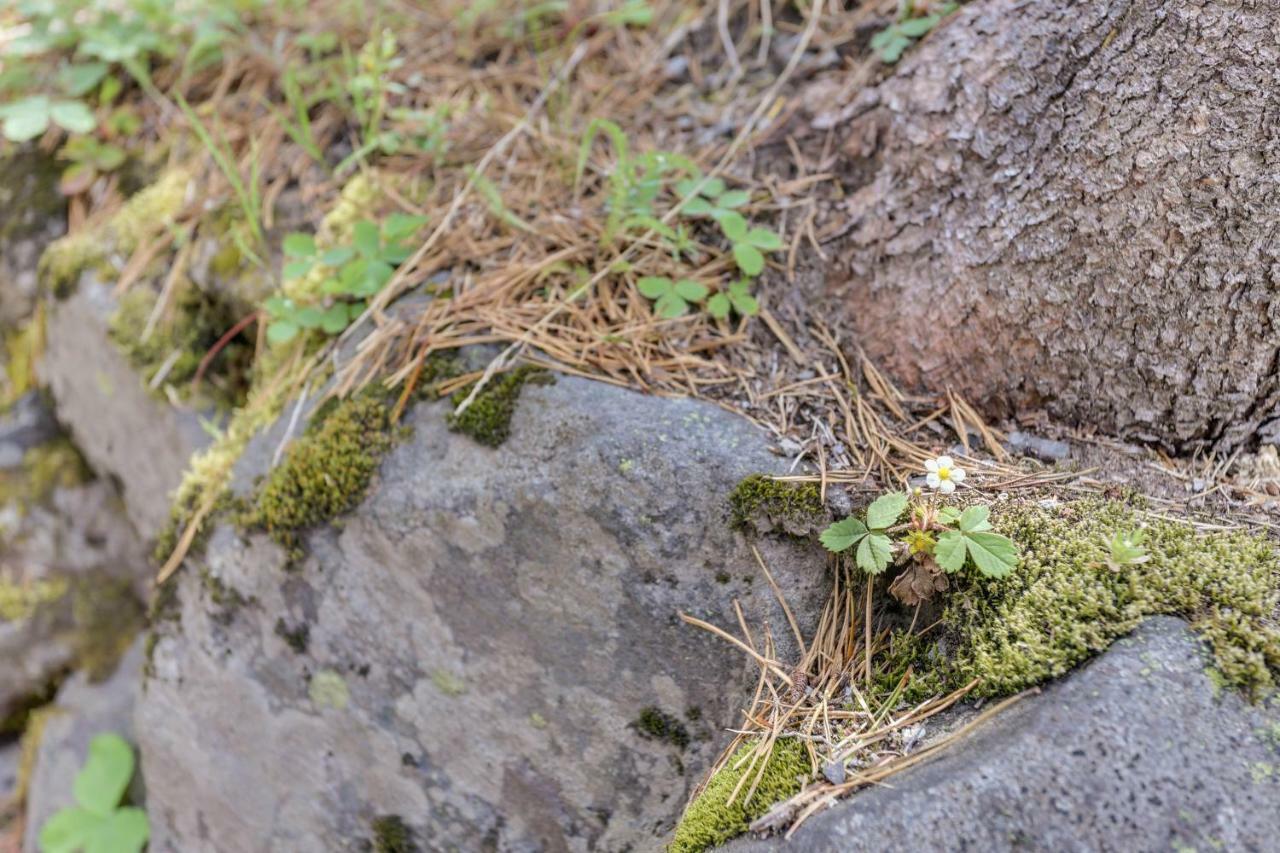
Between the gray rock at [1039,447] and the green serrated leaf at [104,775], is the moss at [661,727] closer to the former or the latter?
the gray rock at [1039,447]

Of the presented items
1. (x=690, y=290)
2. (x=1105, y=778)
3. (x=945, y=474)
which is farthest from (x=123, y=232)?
(x=1105, y=778)

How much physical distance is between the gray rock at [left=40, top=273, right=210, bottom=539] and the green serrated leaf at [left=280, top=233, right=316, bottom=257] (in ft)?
2.48

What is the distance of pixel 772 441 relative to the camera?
75.0 inches

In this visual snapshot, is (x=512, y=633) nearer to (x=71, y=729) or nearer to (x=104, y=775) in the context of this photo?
(x=104, y=775)

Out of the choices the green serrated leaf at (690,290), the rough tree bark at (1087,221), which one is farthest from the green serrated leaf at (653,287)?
the rough tree bark at (1087,221)

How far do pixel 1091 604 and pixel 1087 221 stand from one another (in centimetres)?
82

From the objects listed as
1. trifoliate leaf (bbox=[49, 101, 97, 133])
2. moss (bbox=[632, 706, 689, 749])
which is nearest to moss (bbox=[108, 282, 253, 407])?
trifoliate leaf (bbox=[49, 101, 97, 133])

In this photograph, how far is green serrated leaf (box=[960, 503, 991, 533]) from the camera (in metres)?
1.54

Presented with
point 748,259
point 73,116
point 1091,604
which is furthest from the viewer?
point 73,116

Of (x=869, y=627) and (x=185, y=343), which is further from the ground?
(x=869, y=627)

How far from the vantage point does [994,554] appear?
5.01 ft

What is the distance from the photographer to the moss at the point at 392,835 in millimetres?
2115

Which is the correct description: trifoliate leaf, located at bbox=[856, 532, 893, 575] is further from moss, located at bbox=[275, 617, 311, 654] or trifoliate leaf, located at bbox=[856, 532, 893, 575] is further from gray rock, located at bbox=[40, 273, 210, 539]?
gray rock, located at bbox=[40, 273, 210, 539]

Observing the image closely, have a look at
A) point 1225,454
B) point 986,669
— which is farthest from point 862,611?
point 1225,454
